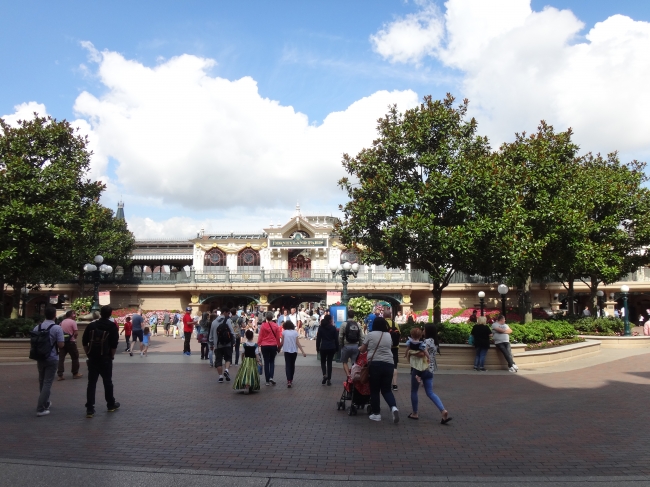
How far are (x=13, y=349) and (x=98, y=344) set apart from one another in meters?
10.1

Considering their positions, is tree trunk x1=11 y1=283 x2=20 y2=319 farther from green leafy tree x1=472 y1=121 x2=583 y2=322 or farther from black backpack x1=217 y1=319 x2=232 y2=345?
green leafy tree x1=472 y1=121 x2=583 y2=322

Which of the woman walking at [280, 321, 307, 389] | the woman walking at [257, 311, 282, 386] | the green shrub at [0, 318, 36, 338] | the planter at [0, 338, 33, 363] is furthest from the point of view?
the green shrub at [0, 318, 36, 338]

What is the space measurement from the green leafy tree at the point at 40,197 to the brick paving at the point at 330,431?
8532 millimetres

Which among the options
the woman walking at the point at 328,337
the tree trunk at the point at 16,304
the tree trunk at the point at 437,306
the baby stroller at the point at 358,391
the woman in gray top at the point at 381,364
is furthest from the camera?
the tree trunk at the point at 16,304

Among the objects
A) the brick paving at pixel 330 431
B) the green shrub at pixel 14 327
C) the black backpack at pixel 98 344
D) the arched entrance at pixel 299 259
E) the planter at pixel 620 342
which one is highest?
the arched entrance at pixel 299 259

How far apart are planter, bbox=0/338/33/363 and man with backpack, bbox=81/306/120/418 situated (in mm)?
9528

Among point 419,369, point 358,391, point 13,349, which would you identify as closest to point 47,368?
point 358,391

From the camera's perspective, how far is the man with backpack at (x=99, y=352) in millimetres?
8727

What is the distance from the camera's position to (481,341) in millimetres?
15070

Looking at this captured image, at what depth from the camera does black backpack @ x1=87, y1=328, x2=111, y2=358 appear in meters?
8.79

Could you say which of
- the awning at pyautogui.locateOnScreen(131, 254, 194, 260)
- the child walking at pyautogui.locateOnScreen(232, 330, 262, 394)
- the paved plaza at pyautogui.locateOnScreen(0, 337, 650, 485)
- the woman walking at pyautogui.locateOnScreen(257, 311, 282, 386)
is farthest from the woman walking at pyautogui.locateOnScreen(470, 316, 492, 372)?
the awning at pyautogui.locateOnScreen(131, 254, 194, 260)

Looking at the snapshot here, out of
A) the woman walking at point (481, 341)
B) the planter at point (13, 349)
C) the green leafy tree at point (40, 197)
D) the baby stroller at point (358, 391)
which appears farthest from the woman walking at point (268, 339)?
the green leafy tree at point (40, 197)

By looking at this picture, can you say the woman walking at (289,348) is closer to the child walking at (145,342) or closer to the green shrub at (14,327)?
the child walking at (145,342)

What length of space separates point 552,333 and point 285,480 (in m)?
15.9
